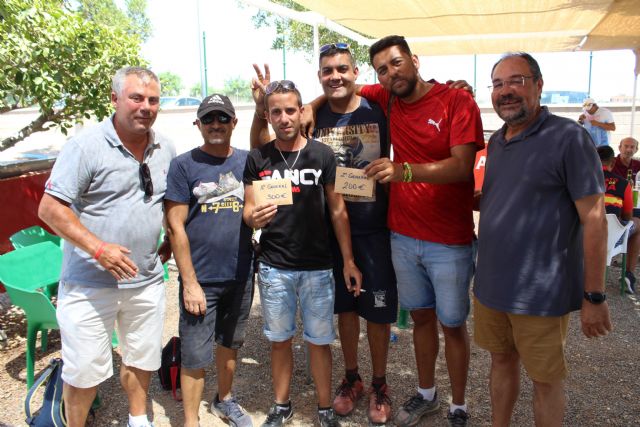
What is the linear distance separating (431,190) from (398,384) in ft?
5.59

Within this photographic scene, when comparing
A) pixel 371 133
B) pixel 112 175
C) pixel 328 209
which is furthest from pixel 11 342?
pixel 371 133

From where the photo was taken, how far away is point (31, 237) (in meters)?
4.82

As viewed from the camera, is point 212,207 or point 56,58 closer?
point 212,207

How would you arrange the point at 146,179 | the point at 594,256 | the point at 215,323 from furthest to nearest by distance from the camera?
the point at 215,323 → the point at 146,179 → the point at 594,256

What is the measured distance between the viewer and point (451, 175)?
106 inches

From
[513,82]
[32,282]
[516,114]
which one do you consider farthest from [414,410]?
[32,282]

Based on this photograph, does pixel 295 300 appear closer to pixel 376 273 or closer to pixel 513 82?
pixel 376 273

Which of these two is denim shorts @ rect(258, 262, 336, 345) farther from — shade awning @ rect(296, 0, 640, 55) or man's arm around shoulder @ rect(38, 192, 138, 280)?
shade awning @ rect(296, 0, 640, 55)

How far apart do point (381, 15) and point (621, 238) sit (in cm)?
413

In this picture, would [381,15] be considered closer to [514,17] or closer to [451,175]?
[514,17]

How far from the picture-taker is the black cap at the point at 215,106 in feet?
9.14

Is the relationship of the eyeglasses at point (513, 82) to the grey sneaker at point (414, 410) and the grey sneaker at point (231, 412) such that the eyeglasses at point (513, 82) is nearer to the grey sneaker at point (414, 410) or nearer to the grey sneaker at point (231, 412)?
the grey sneaker at point (414, 410)

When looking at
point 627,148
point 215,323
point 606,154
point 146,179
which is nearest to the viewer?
point 146,179

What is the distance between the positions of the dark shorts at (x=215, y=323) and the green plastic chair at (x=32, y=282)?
1044mm
